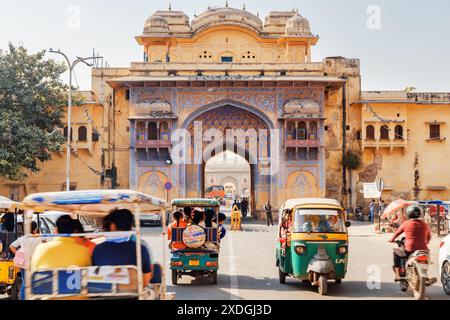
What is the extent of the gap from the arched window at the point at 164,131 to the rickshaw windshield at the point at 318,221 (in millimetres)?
22527

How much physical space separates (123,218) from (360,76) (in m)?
30.9

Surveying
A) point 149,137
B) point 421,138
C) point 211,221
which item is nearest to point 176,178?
point 149,137

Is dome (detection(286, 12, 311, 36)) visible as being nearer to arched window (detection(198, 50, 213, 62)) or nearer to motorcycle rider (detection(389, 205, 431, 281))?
arched window (detection(198, 50, 213, 62))

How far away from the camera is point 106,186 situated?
34.8 meters

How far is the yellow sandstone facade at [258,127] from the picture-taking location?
32.9 m

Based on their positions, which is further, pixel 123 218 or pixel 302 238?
pixel 302 238

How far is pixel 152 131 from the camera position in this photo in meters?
33.3

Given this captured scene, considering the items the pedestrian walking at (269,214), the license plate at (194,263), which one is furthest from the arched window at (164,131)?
the license plate at (194,263)

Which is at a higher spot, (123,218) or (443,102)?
(443,102)

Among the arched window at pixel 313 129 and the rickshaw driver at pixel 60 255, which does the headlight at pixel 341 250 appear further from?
the arched window at pixel 313 129

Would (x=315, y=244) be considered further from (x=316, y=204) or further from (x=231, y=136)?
(x=231, y=136)

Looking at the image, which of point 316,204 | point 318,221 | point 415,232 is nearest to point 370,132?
point 316,204
